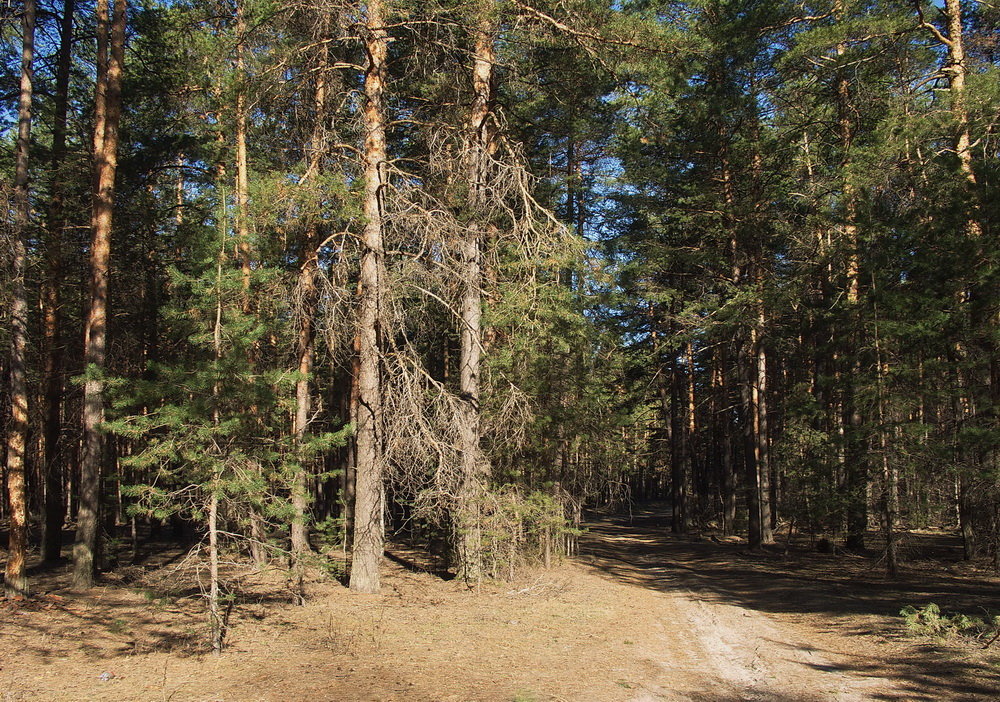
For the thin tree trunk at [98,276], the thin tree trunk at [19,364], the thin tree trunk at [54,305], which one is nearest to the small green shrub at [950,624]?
the thin tree trunk at [98,276]

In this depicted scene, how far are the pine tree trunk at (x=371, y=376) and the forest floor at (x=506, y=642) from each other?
722mm

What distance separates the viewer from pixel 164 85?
13266mm

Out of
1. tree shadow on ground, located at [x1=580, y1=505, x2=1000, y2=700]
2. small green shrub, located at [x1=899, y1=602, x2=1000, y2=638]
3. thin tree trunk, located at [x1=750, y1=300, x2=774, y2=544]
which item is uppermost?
thin tree trunk, located at [x1=750, y1=300, x2=774, y2=544]

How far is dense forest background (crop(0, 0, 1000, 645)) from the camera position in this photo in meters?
9.11

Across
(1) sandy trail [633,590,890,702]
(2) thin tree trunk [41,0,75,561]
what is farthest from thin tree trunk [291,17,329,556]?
(1) sandy trail [633,590,890,702]

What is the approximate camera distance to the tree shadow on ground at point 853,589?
22.5ft

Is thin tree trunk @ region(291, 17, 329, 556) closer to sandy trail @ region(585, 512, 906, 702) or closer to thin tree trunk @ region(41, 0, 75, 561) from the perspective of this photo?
thin tree trunk @ region(41, 0, 75, 561)

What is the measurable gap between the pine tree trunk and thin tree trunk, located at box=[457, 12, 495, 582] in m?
1.44

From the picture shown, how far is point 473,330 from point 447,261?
4.52 feet

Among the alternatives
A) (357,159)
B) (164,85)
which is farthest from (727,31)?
(164,85)

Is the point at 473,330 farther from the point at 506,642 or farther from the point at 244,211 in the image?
the point at 506,642

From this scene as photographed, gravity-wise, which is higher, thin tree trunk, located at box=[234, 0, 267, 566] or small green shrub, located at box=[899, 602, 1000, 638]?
thin tree trunk, located at box=[234, 0, 267, 566]

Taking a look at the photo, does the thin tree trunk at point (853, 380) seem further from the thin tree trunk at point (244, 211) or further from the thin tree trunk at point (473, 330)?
the thin tree trunk at point (244, 211)

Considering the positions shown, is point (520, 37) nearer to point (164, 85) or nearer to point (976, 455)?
point (164, 85)
